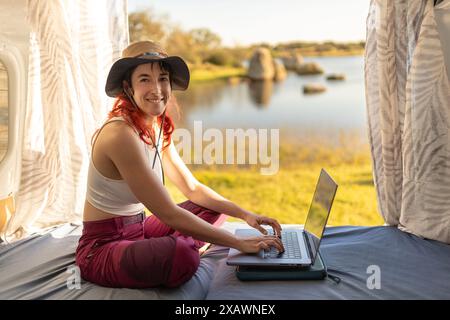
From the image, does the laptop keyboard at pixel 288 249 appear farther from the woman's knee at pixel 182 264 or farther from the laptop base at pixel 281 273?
the woman's knee at pixel 182 264

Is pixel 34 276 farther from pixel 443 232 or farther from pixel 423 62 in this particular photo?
pixel 423 62

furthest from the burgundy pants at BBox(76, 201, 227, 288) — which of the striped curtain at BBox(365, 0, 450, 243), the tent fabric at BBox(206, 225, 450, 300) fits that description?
the striped curtain at BBox(365, 0, 450, 243)

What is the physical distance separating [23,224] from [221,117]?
6.90 ft

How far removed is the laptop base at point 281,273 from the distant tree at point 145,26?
276 cm

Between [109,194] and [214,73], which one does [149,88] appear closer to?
[109,194]

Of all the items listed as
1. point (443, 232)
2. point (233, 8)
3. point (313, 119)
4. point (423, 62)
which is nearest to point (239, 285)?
point (443, 232)

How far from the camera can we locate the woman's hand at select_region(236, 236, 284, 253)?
1.63 meters

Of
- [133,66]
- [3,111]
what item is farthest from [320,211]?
[3,111]

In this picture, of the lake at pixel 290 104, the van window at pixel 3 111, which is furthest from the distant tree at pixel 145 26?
the van window at pixel 3 111

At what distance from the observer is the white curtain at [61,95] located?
2371 millimetres

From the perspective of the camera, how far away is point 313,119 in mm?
4059

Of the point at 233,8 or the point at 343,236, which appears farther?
the point at 233,8

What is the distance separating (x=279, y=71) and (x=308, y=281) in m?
2.79

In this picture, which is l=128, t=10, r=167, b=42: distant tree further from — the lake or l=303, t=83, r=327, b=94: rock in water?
l=303, t=83, r=327, b=94: rock in water
